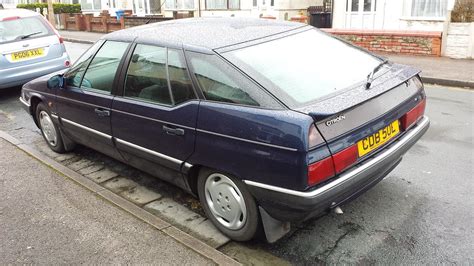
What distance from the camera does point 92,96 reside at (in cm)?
433

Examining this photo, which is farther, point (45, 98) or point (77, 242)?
point (45, 98)

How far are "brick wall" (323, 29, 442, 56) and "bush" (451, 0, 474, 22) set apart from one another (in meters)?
0.80

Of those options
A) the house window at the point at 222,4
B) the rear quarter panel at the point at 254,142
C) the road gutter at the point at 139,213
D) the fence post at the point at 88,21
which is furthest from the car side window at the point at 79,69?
the fence post at the point at 88,21

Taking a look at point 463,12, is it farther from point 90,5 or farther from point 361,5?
point 90,5

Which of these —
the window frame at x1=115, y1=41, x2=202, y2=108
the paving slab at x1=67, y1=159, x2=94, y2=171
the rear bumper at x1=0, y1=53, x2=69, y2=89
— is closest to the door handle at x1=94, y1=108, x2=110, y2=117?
the window frame at x1=115, y1=41, x2=202, y2=108

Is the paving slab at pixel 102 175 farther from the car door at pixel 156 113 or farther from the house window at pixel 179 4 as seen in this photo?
the house window at pixel 179 4

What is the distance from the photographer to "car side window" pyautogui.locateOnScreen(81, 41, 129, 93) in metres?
4.18

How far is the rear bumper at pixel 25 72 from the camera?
8.20m

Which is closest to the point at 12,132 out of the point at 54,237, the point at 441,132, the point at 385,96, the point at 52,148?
the point at 52,148

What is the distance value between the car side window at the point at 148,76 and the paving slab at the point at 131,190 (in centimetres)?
101

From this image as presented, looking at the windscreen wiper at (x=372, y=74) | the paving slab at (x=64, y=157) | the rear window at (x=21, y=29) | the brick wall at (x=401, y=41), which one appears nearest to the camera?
the windscreen wiper at (x=372, y=74)

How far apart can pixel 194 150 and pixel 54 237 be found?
135 centimetres

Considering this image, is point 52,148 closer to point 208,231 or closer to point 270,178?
point 208,231

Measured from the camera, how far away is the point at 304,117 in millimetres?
2766
